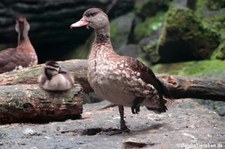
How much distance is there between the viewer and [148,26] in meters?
12.8

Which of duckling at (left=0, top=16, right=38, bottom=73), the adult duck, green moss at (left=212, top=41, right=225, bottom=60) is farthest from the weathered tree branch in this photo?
green moss at (left=212, top=41, right=225, bottom=60)

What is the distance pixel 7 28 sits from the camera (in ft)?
40.3

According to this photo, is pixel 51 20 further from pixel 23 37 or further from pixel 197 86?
pixel 197 86

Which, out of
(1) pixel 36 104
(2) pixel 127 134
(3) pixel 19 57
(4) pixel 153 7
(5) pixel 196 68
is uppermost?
(4) pixel 153 7

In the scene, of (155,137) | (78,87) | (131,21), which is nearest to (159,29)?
(131,21)

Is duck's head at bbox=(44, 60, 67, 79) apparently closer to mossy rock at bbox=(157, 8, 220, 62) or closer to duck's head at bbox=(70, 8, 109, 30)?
duck's head at bbox=(70, 8, 109, 30)

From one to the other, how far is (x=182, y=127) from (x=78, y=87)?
48.0 inches

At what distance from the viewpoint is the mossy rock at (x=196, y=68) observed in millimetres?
8822

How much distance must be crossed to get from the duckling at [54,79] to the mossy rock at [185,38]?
171 inches

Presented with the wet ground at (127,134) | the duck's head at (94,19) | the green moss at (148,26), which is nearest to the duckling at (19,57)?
the wet ground at (127,134)

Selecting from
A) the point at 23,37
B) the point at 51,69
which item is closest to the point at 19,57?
the point at 23,37

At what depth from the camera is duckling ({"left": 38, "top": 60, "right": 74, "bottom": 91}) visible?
5.71 meters

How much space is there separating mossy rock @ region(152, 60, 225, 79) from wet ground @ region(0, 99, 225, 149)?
2348 mm

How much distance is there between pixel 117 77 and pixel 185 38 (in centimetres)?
517
